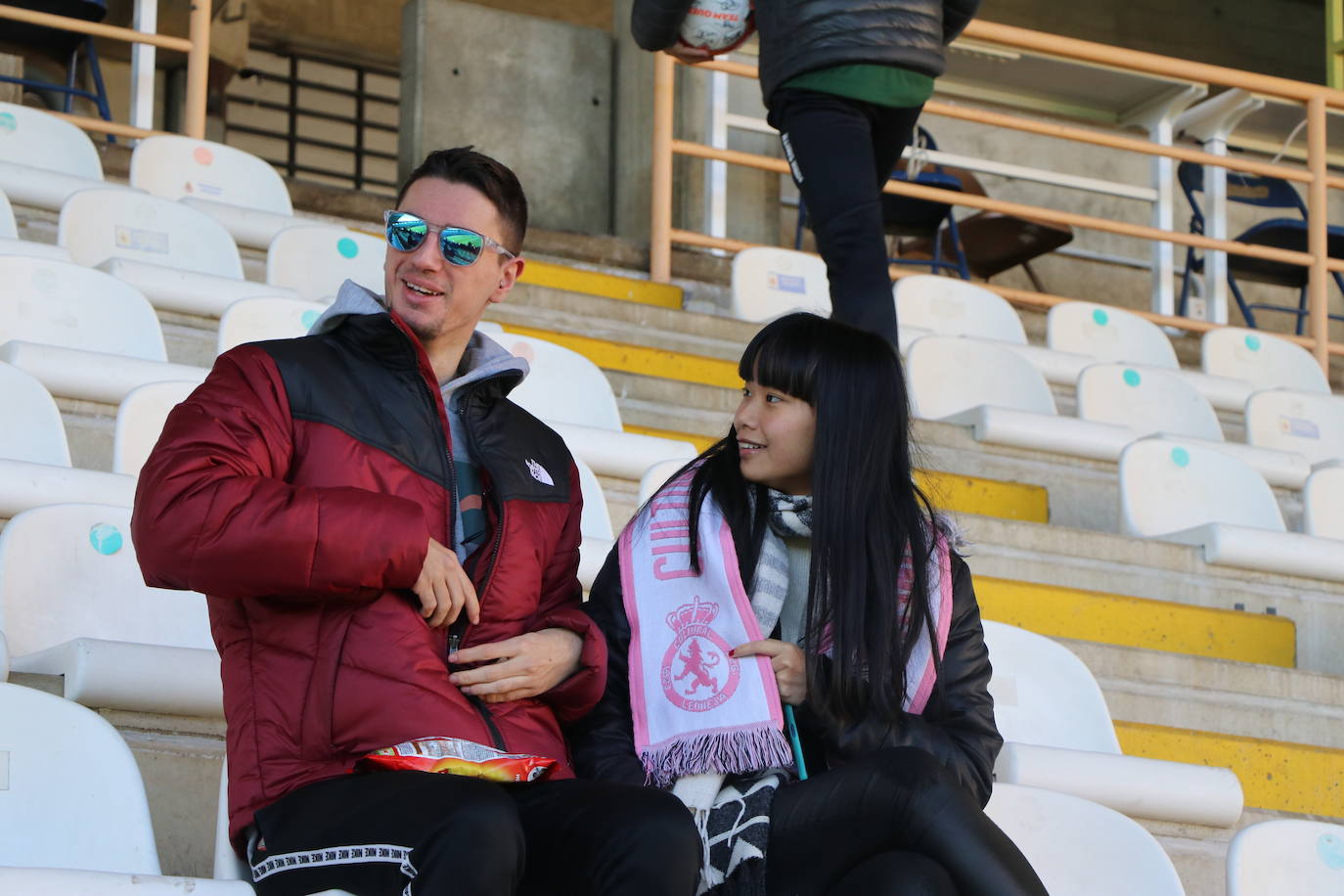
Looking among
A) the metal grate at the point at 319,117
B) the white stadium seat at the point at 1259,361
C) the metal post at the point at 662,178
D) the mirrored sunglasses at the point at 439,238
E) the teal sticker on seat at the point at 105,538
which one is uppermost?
the metal grate at the point at 319,117

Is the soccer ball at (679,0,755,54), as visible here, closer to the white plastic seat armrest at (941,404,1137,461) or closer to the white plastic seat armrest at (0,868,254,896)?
the white plastic seat armrest at (941,404,1137,461)

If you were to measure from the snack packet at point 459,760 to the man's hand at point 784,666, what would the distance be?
11.8 inches

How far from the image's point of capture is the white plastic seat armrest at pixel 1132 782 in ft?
7.54

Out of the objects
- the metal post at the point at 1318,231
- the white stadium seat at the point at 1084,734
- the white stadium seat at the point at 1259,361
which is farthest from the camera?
the metal post at the point at 1318,231

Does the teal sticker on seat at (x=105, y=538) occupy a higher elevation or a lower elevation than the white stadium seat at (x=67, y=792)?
higher

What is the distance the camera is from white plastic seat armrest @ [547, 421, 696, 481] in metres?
3.06

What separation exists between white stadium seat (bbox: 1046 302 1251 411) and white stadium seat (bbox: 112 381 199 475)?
299 centimetres

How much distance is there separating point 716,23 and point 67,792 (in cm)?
179

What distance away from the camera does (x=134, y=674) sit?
1964mm

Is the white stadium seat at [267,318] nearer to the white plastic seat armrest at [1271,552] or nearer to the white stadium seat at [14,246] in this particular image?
the white stadium seat at [14,246]

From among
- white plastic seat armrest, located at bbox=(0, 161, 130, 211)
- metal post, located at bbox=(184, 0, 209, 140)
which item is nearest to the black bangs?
white plastic seat armrest, located at bbox=(0, 161, 130, 211)

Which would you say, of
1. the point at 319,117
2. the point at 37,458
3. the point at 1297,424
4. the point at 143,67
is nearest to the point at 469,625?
the point at 37,458

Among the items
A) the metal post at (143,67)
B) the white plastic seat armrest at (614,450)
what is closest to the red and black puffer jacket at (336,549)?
the white plastic seat armrest at (614,450)

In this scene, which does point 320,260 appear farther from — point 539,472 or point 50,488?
point 539,472
